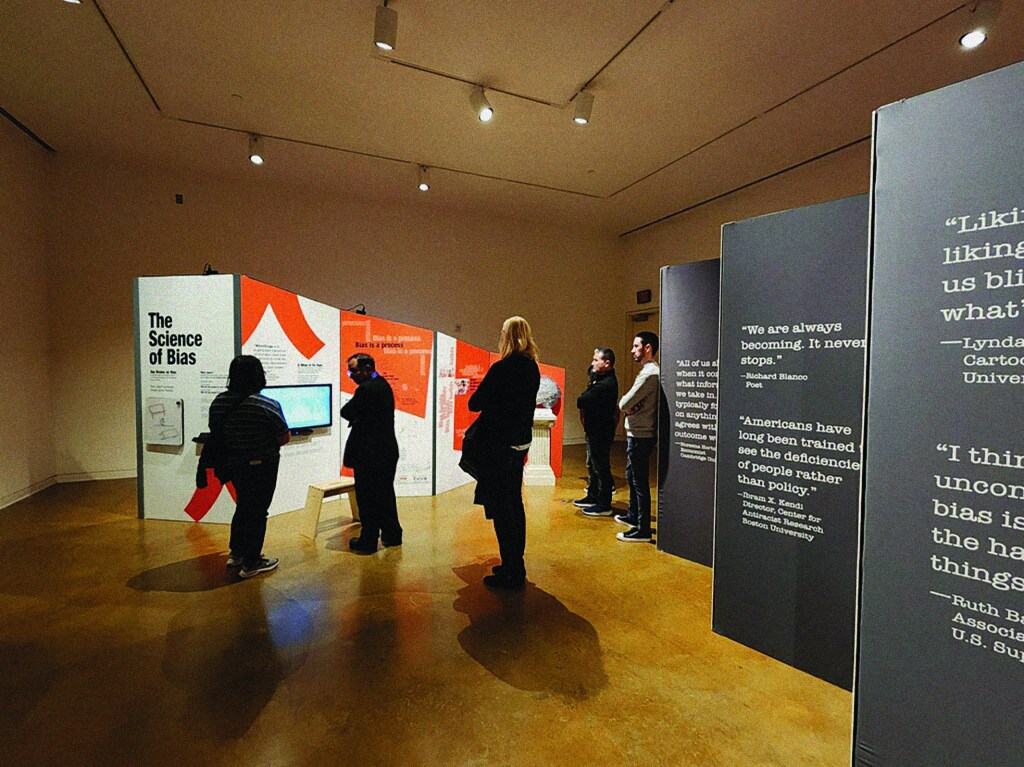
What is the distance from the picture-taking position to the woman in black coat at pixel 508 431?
286cm

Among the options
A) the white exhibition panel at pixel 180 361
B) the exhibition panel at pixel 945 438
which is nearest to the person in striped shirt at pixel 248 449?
the white exhibition panel at pixel 180 361

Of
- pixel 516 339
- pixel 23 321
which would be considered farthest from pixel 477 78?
pixel 23 321

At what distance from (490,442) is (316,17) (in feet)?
10.5

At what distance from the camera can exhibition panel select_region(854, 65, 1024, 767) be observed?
3.71ft

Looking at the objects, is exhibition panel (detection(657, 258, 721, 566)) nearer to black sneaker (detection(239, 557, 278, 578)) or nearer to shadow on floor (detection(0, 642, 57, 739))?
black sneaker (detection(239, 557, 278, 578))

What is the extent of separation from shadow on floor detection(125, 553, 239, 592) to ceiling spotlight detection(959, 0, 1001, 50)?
6082 millimetres

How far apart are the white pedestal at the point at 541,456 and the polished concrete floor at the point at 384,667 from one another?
2059mm

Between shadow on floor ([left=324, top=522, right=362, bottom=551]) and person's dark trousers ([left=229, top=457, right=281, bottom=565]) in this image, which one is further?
shadow on floor ([left=324, top=522, right=362, bottom=551])

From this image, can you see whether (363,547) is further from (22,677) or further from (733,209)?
(733,209)

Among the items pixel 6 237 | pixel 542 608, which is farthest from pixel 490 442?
pixel 6 237

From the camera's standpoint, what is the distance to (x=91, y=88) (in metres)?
4.24

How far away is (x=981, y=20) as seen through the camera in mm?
3152

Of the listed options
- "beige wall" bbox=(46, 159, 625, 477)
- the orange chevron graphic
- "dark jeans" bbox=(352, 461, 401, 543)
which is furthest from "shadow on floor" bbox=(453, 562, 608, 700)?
"beige wall" bbox=(46, 159, 625, 477)

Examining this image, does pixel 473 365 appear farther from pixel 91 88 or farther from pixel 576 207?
pixel 91 88
